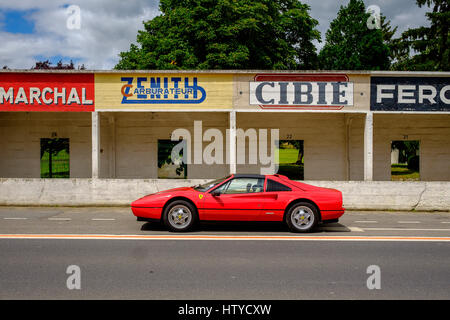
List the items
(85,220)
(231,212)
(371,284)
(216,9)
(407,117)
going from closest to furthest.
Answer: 1. (371,284)
2. (231,212)
3. (85,220)
4. (407,117)
5. (216,9)

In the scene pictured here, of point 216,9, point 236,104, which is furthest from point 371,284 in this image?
point 216,9

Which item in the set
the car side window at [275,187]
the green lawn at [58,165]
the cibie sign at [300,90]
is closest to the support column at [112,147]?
the green lawn at [58,165]

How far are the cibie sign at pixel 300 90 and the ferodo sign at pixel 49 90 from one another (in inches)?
228

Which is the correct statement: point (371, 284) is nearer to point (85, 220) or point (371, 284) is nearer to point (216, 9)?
point (85, 220)

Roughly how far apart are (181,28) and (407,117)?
1403 cm

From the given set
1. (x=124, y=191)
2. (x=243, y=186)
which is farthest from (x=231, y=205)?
(x=124, y=191)

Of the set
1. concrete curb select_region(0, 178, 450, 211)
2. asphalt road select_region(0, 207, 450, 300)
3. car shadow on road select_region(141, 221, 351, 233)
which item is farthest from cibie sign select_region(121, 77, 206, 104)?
car shadow on road select_region(141, 221, 351, 233)

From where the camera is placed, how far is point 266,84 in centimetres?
1288

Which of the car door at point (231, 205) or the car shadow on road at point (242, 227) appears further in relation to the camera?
the car shadow on road at point (242, 227)

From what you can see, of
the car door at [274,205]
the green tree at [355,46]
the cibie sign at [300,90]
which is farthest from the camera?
the green tree at [355,46]

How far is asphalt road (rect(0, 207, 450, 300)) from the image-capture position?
4.39 metres

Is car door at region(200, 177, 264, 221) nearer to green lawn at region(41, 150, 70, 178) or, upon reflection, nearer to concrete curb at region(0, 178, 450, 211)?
concrete curb at region(0, 178, 450, 211)

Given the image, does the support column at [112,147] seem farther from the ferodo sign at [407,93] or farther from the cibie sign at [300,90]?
the ferodo sign at [407,93]

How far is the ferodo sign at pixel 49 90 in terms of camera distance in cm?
1290
